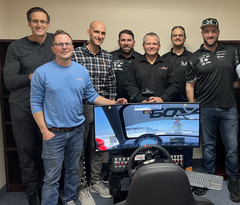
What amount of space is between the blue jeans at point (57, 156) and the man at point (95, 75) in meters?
0.26

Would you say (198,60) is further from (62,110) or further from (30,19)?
(30,19)

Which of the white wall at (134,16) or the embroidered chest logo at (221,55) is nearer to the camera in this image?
the embroidered chest logo at (221,55)

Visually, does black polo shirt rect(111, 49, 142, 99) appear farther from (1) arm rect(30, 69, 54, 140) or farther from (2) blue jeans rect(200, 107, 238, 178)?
(1) arm rect(30, 69, 54, 140)

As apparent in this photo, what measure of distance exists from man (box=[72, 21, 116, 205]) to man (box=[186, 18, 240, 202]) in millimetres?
927

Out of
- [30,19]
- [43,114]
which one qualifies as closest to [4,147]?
[43,114]

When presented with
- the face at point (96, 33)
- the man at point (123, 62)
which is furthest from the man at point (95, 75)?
the man at point (123, 62)

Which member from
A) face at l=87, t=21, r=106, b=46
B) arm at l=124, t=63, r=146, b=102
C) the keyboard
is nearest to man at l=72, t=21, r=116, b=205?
face at l=87, t=21, r=106, b=46

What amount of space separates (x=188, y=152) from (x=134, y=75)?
1116 millimetres

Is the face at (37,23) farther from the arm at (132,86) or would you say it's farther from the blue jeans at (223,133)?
the blue jeans at (223,133)

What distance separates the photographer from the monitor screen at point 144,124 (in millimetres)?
1617

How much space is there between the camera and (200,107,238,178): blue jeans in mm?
2334

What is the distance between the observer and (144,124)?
165cm

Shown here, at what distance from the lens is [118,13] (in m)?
3.01

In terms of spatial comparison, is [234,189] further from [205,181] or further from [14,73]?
[14,73]
